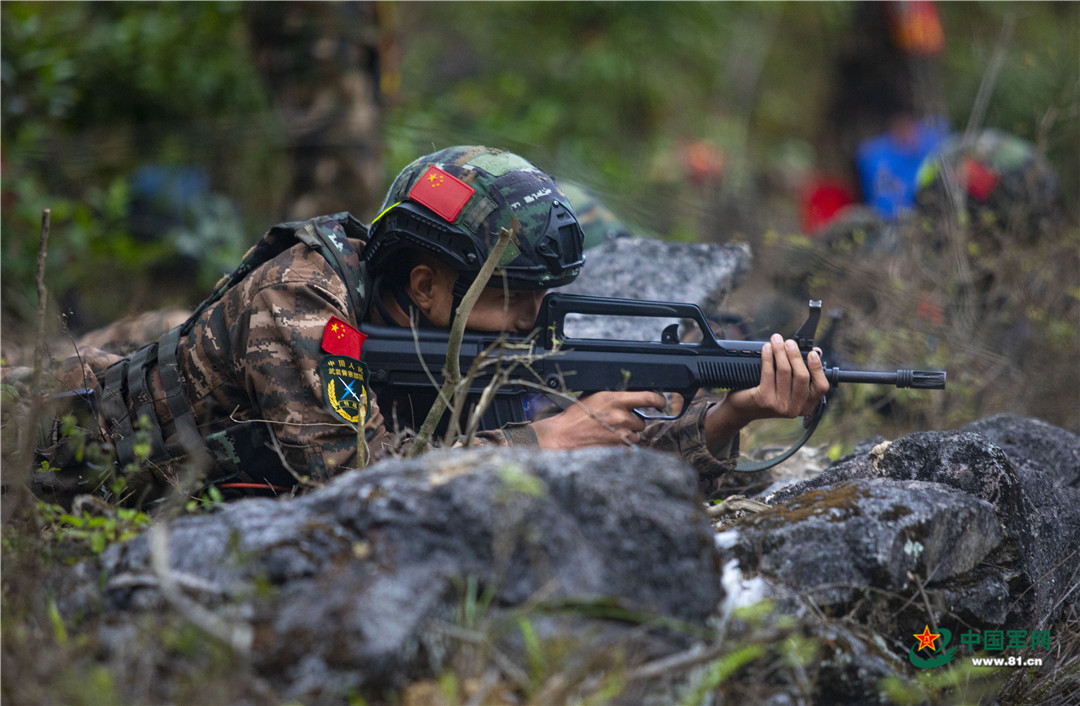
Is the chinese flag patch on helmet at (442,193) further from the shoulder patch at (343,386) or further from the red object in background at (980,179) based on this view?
the red object in background at (980,179)

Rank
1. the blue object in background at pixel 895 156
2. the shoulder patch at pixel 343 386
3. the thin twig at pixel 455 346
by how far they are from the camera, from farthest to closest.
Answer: the blue object in background at pixel 895 156
the shoulder patch at pixel 343 386
the thin twig at pixel 455 346

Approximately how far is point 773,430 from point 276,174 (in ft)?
19.5

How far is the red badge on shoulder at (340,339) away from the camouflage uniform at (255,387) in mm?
24

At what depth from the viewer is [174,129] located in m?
8.87

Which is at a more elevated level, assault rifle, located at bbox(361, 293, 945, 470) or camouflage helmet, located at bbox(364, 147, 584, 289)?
camouflage helmet, located at bbox(364, 147, 584, 289)

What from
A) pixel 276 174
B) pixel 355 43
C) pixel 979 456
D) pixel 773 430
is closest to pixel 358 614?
pixel 979 456

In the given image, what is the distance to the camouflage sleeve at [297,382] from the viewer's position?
299 centimetres

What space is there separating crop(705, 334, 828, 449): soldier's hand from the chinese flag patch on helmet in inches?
46.6

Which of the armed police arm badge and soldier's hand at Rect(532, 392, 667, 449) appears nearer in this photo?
the armed police arm badge

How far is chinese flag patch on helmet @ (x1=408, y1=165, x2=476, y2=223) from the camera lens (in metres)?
3.22

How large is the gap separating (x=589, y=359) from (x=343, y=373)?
34.7 inches

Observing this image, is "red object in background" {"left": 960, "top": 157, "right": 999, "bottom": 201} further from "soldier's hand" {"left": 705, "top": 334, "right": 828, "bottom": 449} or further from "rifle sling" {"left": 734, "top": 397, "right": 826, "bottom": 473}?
"soldier's hand" {"left": 705, "top": 334, "right": 828, "bottom": 449}

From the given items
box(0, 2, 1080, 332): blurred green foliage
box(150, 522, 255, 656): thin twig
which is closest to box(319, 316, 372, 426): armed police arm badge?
box(150, 522, 255, 656): thin twig

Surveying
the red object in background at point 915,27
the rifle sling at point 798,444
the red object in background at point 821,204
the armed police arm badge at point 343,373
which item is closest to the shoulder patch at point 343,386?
the armed police arm badge at point 343,373
